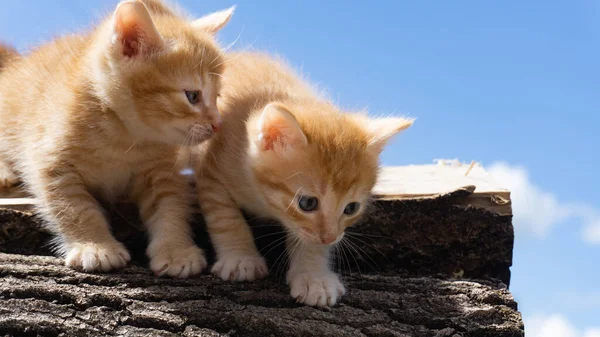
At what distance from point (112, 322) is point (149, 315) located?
10 cm

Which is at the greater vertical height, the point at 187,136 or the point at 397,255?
the point at 187,136

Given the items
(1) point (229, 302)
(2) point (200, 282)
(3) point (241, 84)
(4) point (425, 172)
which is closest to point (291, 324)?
(1) point (229, 302)

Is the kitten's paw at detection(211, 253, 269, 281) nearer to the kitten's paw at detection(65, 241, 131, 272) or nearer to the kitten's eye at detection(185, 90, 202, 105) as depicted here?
the kitten's paw at detection(65, 241, 131, 272)

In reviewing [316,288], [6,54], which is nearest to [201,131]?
[316,288]

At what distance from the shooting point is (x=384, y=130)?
2.07 m

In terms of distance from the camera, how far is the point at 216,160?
2.20 meters

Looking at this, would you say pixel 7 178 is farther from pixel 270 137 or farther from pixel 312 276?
pixel 312 276

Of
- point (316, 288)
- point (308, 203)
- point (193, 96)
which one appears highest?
point (193, 96)

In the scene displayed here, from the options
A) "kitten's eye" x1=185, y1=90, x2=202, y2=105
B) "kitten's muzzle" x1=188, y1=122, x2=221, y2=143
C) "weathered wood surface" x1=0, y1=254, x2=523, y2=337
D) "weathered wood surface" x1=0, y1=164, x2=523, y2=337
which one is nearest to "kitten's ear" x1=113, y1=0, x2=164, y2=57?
"kitten's eye" x1=185, y1=90, x2=202, y2=105

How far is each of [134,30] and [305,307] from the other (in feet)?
3.45

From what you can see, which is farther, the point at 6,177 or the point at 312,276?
the point at 6,177

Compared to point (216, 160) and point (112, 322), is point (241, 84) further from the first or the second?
point (112, 322)

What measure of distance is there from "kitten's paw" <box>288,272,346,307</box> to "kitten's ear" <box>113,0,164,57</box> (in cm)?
89

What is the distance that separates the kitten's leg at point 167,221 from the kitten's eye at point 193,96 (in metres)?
0.31
